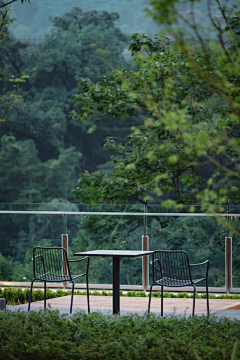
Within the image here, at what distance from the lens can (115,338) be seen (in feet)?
11.1

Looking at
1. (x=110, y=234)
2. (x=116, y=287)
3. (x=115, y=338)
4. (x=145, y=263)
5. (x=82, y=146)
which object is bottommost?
(x=115, y=338)

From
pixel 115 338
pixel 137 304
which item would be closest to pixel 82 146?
pixel 137 304

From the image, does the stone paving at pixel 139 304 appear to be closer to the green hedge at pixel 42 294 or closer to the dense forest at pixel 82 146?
the green hedge at pixel 42 294

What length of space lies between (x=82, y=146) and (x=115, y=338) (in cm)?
2362

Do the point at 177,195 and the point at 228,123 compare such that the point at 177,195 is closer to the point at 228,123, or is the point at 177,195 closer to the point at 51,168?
the point at 228,123

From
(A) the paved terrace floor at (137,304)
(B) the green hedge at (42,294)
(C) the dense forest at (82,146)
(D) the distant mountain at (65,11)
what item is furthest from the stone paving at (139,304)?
(D) the distant mountain at (65,11)

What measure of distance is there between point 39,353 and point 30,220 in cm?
556

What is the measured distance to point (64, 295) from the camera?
7.56 meters

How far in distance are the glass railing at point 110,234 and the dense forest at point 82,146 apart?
0.02m

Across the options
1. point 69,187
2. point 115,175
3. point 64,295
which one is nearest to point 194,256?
point 64,295

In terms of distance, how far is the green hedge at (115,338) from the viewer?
3.08m

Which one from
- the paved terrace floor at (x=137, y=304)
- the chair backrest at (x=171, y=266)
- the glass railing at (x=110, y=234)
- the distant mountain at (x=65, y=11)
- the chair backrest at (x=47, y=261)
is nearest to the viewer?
the chair backrest at (x=171, y=266)

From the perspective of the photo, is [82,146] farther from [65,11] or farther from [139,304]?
[139,304]

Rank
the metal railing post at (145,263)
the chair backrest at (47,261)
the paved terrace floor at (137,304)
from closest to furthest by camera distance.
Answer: the chair backrest at (47,261)
the paved terrace floor at (137,304)
the metal railing post at (145,263)
